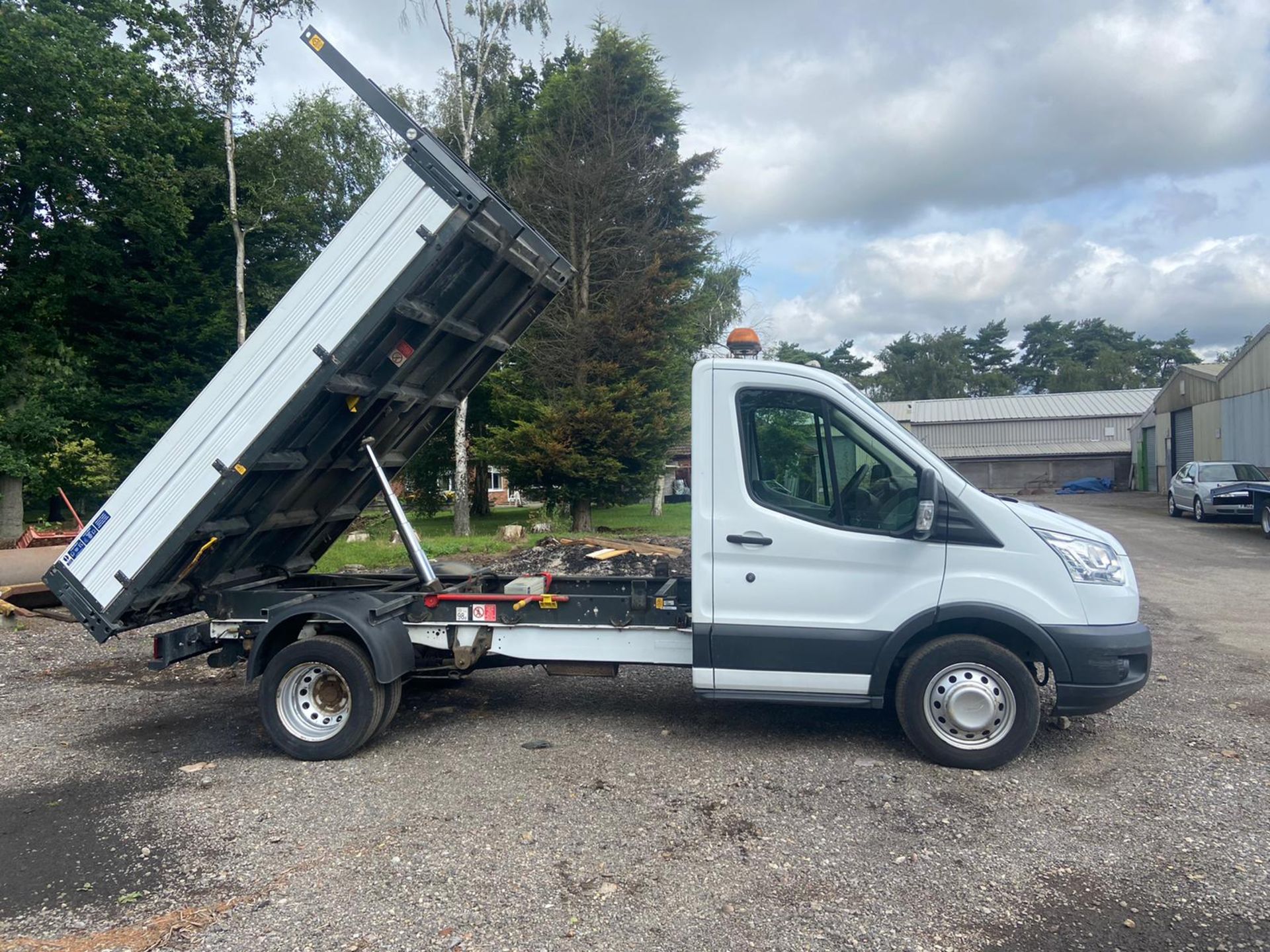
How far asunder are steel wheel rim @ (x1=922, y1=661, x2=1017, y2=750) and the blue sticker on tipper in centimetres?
512

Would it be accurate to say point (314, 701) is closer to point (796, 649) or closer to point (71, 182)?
point (796, 649)

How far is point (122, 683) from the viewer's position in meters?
7.70

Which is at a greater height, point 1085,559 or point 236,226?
point 236,226

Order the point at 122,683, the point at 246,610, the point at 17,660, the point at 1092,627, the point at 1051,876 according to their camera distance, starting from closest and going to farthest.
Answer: the point at 1051,876 → the point at 1092,627 → the point at 246,610 → the point at 122,683 → the point at 17,660

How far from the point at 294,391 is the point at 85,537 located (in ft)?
5.46

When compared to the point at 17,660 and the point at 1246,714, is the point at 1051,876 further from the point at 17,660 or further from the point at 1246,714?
the point at 17,660

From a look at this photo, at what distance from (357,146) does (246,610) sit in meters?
29.8

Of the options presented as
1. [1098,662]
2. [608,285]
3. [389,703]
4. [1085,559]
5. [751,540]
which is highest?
[608,285]

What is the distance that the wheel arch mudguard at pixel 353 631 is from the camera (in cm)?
538

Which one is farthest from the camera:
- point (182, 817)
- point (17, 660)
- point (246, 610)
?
point (17, 660)

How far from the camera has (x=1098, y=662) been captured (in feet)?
16.1

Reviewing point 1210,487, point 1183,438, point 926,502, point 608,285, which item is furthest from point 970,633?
point 1183,438

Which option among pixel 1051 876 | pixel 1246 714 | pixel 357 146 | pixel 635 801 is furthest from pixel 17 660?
pixel 357 146

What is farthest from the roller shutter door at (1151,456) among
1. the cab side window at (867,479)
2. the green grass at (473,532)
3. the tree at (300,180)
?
the cab side window at (867,479)
